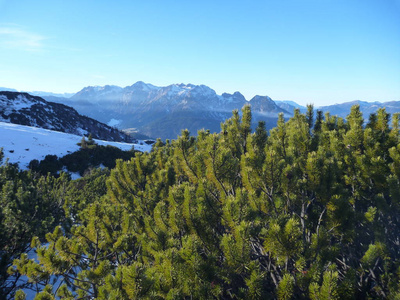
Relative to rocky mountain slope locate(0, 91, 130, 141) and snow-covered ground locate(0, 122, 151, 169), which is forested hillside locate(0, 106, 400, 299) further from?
rocky mountain slope locate(0, 91, 130, 141)

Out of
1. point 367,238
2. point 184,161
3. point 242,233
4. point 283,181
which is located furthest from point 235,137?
point 367,238

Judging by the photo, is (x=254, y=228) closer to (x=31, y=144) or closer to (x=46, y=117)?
(x=31, y=144)

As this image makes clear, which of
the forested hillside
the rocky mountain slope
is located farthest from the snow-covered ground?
the forested hillside

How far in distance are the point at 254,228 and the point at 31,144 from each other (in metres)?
59.4

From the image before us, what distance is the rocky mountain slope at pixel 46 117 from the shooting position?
8910 centimetres

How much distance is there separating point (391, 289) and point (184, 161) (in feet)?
16.1

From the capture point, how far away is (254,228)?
12.3ft

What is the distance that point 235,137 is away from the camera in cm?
678

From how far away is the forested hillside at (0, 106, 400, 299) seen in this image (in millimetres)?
3535

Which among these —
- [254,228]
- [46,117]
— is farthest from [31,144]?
[46,117]

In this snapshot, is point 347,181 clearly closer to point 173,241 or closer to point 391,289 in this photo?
point 391,289

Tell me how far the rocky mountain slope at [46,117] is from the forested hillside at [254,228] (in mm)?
101299

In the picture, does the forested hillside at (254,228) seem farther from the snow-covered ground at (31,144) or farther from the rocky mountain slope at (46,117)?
the rocky mountain slope at (46,117)

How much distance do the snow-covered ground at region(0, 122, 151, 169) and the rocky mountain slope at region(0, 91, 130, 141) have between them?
1414 inches
